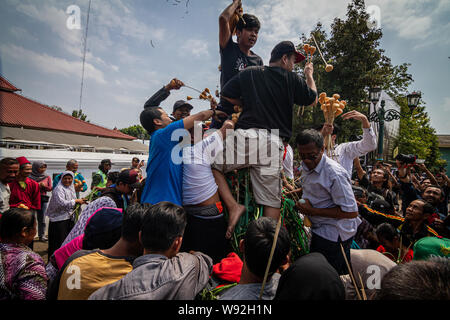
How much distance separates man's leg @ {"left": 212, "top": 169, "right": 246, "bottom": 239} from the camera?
86.1 inches

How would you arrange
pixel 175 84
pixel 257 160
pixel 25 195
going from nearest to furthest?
pixel 257 160
pixel 175 84
pixel 25 195

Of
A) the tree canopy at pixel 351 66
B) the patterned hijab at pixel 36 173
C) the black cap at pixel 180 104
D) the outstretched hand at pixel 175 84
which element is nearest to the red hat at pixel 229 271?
the outstretched hand at pixel 175 84

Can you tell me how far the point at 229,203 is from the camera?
7.50 feet

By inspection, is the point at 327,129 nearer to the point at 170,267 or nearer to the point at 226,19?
the point at 226,19

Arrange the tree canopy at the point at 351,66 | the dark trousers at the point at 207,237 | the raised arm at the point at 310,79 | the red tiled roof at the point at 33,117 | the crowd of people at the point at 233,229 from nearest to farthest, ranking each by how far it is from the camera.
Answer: the crowd of people at the point at 233,229 < the dark trousers at the point at 207,237 < the raised arm at the point at 310,79 < the tree canopy at the point at 351,66 < the red tiled roof at the point at 33,117

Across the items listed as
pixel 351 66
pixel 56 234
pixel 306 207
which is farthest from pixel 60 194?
pixel 351 66

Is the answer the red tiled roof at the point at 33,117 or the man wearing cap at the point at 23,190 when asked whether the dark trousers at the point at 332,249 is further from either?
the red tiled roof at the point at 33,117

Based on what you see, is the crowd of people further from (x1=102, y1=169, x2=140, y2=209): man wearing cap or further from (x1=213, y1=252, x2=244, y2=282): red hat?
(x1=102, y1=169, x2=140, y2=209): man wearing cap

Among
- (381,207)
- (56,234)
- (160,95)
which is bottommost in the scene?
(56,234)

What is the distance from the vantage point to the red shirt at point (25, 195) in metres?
4.44

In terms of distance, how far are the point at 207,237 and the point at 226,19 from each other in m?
2.28

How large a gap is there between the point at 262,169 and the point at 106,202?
6.17 ft

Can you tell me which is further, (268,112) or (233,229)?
(268,112)

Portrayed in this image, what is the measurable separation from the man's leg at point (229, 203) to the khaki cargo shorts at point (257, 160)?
0.32 feet
